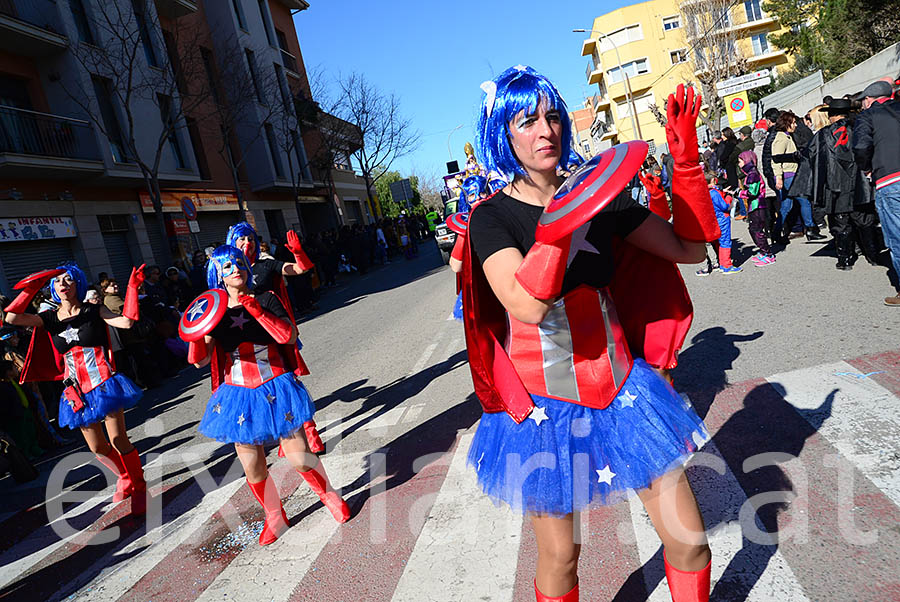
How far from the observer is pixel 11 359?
7.37 metres

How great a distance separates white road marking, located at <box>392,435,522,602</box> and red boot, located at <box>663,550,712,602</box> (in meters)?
0.94

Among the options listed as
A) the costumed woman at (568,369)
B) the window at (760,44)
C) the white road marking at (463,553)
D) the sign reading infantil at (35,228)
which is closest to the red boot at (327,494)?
the white road marking at (463,553)

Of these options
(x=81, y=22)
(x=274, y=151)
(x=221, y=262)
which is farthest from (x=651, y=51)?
(x=221, y=262)

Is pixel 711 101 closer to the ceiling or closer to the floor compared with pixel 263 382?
closer to the ceiling

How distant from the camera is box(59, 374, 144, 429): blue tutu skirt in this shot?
4820 mm

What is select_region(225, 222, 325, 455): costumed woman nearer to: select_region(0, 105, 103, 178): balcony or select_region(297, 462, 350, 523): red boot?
select_region(297, 462, 350, 523): red boot

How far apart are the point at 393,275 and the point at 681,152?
64.5 ft

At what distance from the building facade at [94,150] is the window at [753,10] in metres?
43.9

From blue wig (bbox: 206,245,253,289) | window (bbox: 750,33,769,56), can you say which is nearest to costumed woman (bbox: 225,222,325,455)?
blue wig (bbox: 206,245,253,289)

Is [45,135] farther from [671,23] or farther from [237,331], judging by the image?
[671,23]

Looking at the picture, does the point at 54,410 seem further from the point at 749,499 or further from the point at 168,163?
the point at 168,163

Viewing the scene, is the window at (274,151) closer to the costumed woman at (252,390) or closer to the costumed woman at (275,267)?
the costumed woman at (275,267)

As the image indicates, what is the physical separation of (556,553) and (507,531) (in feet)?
4.55

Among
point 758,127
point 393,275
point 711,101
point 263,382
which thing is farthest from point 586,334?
point 711,101
